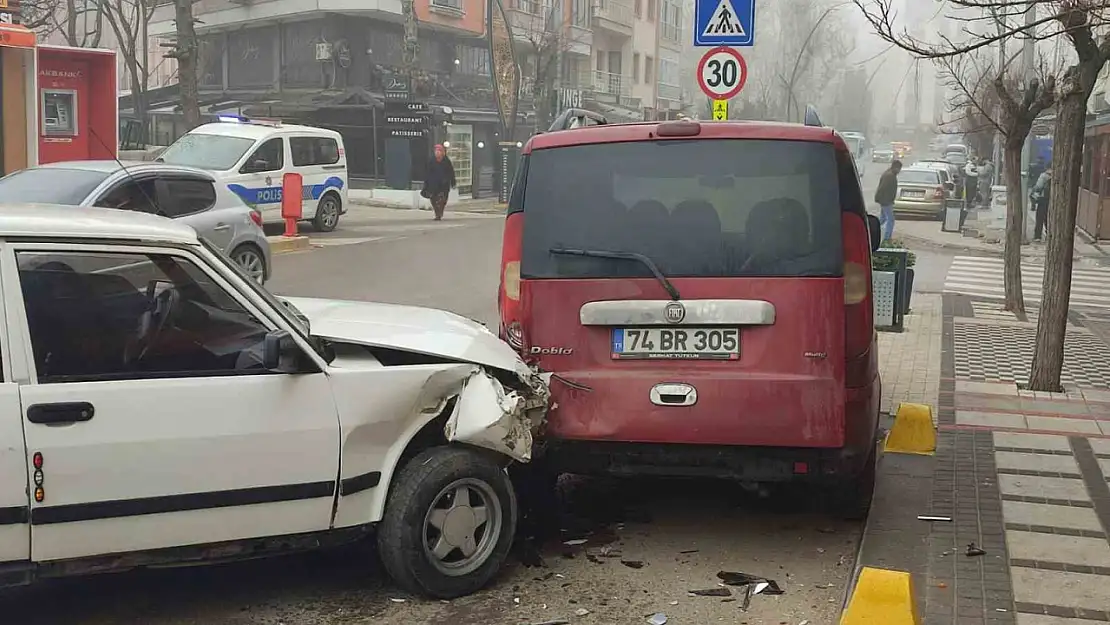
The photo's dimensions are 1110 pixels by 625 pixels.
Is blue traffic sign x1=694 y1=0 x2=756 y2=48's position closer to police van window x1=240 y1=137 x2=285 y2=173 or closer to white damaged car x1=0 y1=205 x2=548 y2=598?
white damaged car x1=0 y1=205 x2=548 y2=598

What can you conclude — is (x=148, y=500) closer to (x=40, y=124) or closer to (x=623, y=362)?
(x=623, y=362)

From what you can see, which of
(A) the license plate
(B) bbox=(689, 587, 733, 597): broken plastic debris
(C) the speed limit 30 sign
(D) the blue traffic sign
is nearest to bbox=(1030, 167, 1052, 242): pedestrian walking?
(C) the speed limit 30 sign

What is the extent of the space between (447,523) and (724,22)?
22.0 ft

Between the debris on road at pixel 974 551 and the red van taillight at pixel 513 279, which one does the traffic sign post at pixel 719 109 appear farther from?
the debris on road at pixel 974 551

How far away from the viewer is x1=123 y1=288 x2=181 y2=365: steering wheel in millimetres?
4090

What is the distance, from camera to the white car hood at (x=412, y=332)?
474 centimetres

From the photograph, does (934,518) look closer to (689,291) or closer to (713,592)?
(713,592)

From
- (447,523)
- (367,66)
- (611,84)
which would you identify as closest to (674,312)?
(447,523)

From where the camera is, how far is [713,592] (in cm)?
484

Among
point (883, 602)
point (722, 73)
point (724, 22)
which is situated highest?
point (724, 22)

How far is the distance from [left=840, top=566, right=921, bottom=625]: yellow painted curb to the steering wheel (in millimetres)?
2538

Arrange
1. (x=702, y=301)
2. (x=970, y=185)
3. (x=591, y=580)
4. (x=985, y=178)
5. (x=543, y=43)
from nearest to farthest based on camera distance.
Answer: (x=591, y=580)
(x=702, y=301)
(x=970, y=185)
(x=985, y=178)
(x=543, y=43)

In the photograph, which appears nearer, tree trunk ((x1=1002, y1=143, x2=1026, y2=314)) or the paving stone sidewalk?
the paving stone sidewalk

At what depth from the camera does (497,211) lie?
3375cm
